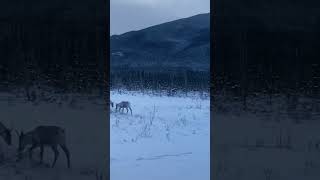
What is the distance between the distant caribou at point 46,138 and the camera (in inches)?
191

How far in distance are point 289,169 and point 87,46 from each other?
7.73ft

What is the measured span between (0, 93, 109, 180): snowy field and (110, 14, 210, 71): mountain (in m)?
27.3

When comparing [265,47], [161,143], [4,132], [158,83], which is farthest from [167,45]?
[4,132]

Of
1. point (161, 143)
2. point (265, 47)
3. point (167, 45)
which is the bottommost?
point (161, 143)

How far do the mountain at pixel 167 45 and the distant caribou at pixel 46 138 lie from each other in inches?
1075

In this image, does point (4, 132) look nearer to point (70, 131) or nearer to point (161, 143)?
point (70, 131)

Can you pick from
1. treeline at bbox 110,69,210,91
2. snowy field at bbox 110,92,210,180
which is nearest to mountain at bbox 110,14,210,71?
treeline at bbox 110,69,210,91

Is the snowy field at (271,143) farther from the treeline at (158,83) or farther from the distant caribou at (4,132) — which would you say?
the treeline at (158,83)

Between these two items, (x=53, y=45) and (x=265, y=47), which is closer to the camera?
(x=53, y=45)

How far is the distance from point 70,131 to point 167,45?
1382 inches

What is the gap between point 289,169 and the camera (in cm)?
505

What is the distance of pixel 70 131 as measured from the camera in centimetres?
489

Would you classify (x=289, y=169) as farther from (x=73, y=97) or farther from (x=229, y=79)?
(x=73, y=97)

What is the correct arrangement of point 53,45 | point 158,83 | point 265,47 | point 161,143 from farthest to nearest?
point 158,83 < point 161,143 < point 265,47 < point 53,45
